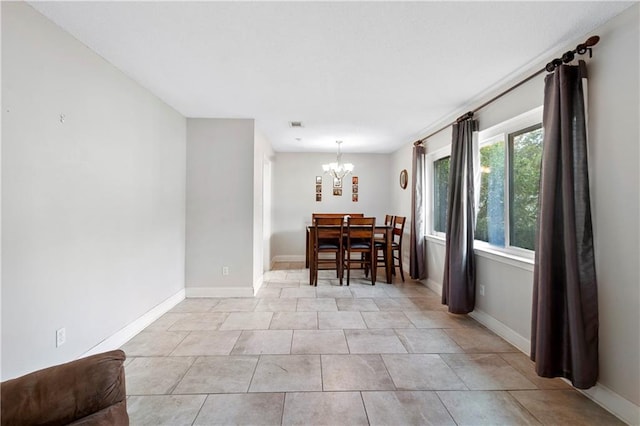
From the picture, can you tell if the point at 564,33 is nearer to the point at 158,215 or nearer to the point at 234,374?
the point at 234,374

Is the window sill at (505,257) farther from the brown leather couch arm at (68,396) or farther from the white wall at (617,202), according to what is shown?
the brown leather couch arm at (68,396)

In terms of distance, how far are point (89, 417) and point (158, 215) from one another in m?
2.41

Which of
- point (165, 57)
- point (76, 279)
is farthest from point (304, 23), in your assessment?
point (76, 279)

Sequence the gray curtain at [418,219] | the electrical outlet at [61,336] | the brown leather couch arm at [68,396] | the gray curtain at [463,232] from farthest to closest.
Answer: the gray curtain at [418,219]
the gray curtain at [463,232]
the electrical outlet at [61,336]
the brown leather couch arm at [68,396]

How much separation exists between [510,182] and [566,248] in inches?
42.7

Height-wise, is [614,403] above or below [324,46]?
below

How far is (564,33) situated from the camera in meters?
1.88

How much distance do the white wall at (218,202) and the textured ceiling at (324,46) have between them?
51cm

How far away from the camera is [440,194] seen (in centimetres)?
427

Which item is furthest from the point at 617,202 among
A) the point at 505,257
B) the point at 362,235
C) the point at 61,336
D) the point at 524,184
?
the point at 61,336

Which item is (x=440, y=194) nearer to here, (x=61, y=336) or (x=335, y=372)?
(x=335, y=372)

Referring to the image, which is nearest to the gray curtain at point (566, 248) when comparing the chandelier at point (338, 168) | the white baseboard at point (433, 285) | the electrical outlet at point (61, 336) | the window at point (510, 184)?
the window at point (510, 184)

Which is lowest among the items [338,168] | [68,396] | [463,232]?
[68,396]

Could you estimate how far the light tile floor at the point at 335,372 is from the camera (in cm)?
169
